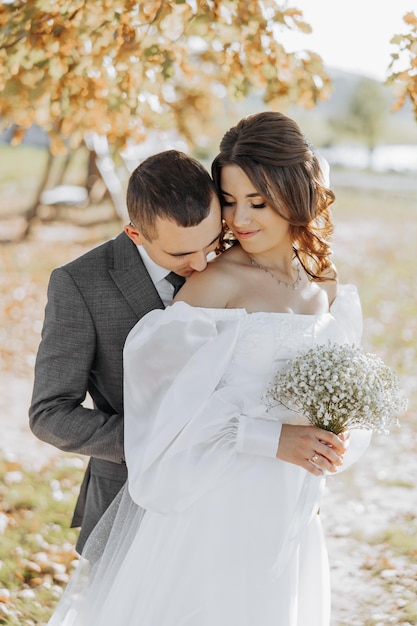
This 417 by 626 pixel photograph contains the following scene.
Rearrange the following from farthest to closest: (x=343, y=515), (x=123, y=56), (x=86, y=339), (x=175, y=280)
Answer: (x=343, y=515) → (x=123, y=56) → (x=175, y=280) → (x=86, y=339)

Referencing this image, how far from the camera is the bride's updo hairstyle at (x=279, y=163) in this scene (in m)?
2.78

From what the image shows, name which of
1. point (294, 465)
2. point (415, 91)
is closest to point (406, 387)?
point (415, 91)

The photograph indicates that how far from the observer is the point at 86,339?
2.89m

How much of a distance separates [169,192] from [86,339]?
25.0 inches

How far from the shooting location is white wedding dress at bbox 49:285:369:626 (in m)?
2.68

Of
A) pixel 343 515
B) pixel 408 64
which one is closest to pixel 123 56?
pixel 408 64

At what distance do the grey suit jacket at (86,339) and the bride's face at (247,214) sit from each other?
0.38 m

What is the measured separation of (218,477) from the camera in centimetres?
279

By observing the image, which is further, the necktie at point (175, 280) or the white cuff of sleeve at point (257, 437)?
the necktie at point (175, 280)

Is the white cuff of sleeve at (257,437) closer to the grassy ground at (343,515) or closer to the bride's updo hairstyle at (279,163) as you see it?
the bride's updo hairstyle at (279,163)

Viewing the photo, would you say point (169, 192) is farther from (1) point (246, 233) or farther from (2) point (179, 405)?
(2) point (179, 405)

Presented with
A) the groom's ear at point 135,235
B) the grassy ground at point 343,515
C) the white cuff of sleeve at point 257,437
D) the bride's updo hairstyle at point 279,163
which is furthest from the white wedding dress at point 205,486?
the grassy ground at point 343,515

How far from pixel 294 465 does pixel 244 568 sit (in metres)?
0.40

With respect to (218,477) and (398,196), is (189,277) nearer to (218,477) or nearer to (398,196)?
(218,477)
